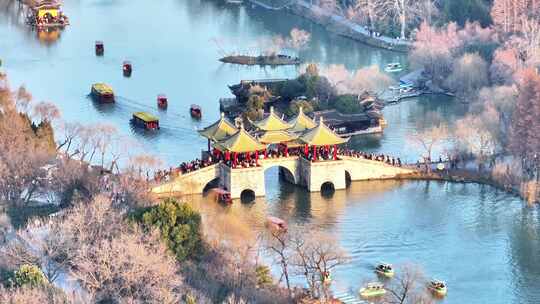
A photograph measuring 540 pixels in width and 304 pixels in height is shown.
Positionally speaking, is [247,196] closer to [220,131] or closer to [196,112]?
[220,131]

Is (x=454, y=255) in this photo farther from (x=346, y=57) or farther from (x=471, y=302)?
(x=346, y=57)

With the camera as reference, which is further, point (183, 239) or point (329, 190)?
point (329, 190)

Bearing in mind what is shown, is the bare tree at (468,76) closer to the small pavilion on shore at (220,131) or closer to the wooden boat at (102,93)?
the wooden boat at (102,93)

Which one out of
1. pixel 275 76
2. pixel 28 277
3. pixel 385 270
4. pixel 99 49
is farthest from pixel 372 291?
pixel 99 49

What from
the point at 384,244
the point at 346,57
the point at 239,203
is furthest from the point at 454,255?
the point at 346,57

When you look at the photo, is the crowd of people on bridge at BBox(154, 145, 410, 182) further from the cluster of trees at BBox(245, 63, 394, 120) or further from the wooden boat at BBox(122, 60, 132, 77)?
the wooden boat at BBox(122, 60, 132, 77)

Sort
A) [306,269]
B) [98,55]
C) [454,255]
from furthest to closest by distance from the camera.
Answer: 1. [98,55]
2. [454,255]
3. [306,269]
